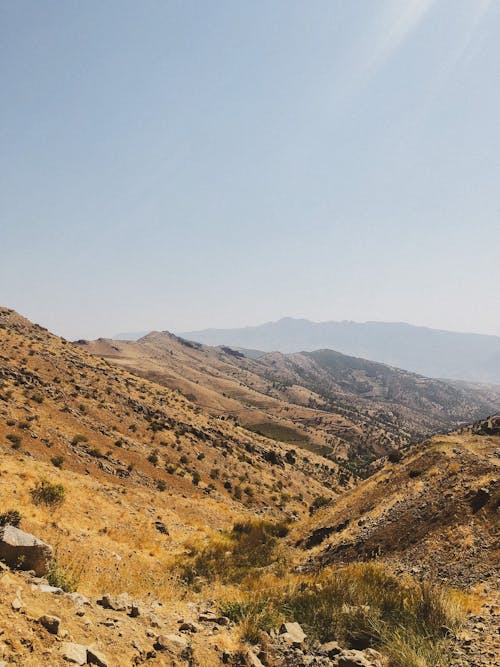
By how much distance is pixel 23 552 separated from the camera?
8.80 meters

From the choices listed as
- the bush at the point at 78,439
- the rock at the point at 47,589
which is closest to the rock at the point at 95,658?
the rock at the point at 47,589

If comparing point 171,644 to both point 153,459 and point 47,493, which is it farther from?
point 153,459

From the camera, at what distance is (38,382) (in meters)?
39.2

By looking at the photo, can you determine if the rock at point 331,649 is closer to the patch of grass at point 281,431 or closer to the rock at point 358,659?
the rock at point 358,659

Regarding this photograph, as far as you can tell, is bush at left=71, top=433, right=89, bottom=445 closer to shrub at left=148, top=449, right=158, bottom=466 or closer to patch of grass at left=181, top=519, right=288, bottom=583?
shrub at left=148, top=449, right=158, bottom=466

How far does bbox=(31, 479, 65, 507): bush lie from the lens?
17328 mm

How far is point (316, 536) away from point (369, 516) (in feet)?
11.7

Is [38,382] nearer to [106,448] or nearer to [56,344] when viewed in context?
[106,448]

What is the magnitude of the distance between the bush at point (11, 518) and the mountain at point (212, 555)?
0.26ft

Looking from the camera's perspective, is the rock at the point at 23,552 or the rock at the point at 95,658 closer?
the rock at the point at 95,658

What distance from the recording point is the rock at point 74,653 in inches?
216

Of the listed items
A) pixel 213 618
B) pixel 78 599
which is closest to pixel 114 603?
pixel 78 599

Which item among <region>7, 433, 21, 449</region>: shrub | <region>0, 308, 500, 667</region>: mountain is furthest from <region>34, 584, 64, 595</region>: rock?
<region>7, 433, 21, 449</region>: shrub

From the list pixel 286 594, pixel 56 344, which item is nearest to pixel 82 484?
pixel 286 594
